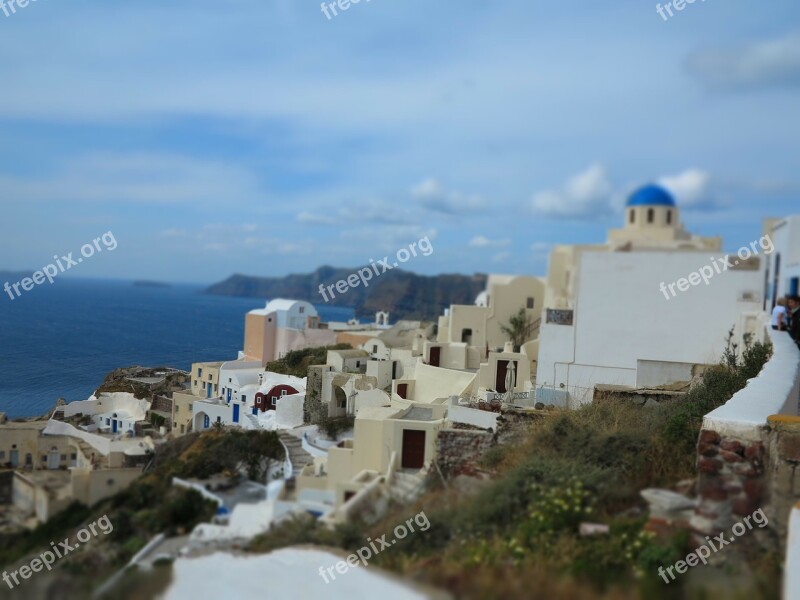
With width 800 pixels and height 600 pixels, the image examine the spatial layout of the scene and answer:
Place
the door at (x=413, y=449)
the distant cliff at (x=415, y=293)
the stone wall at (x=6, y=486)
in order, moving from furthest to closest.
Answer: the distant cliff at (x=415, y=293)
the door at (x=413, y=449)
the stone wall at (x=6, y=486)

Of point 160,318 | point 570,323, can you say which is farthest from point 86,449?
point 160,318

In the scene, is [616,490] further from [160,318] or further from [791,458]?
[160,318]

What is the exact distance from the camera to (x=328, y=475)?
A: 8.31 m

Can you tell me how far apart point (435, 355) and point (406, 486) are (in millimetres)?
13956

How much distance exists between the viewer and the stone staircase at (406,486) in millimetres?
7516

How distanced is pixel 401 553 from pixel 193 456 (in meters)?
5.76

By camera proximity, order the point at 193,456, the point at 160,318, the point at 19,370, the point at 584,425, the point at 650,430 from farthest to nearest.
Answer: the point at 160,318 < the point at 19,370 < the point at 193,456 < the point at 584,425 < the point at 650,430

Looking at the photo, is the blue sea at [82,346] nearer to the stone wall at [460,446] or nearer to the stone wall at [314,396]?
the stone wall at [314,396]

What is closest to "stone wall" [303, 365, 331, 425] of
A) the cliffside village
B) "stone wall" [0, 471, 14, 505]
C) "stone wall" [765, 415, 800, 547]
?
the cliffside village

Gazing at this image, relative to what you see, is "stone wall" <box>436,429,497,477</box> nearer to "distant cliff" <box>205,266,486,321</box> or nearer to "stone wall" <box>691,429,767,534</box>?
"stone wall" <box>691,429,767,534</box>

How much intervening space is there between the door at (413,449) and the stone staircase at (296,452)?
1.74m

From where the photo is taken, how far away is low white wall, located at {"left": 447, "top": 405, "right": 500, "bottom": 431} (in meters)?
10.1

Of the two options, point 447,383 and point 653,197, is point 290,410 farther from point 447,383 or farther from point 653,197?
point 653,197

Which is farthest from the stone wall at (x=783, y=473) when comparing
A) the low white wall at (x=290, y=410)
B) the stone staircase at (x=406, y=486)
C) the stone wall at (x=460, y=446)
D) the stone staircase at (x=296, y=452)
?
the low white wall at (x=290, y=410)
